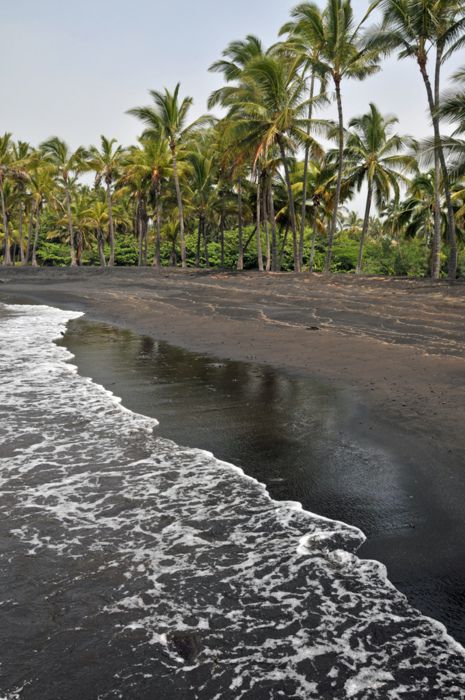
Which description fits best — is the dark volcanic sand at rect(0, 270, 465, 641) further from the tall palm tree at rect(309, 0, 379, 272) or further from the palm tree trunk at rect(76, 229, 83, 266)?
the palm tree trunk at rect(76, 229, 83, 266)

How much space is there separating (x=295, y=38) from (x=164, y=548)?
2744cm

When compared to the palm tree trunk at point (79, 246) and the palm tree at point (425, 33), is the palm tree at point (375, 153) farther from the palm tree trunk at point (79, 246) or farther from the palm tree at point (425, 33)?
the palm tree trunk at point (79, 246)

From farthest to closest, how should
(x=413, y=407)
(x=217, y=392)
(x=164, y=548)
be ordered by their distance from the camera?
(x=217, y=392), (x=413, y=407), (x=164, y=548)

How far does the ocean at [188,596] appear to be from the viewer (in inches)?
90.9

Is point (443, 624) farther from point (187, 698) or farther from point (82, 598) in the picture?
point (82, 598)

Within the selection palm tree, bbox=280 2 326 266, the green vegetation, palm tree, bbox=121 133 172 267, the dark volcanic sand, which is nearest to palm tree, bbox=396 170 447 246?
the green vegetation

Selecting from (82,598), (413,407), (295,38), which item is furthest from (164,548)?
(295,38)

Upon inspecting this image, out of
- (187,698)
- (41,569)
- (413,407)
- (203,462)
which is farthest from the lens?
(413,407)

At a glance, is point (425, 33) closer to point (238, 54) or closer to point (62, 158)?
point (238, 54)

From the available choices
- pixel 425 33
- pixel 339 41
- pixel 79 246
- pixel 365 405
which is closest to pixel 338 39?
pixel 339 41

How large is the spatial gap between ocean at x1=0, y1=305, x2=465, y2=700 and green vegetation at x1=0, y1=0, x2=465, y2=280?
57.1 ft

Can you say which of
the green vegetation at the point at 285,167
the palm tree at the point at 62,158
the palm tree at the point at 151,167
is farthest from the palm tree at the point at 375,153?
the palm tree at the point at 62,158

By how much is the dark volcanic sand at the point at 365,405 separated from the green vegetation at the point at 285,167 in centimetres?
830

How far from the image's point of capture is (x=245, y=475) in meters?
4.43
